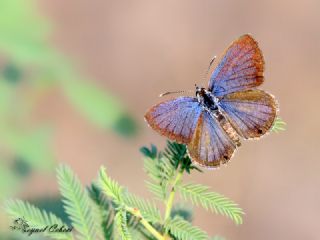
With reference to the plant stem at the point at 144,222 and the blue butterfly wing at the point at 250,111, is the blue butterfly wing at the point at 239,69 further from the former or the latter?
the plant stem at the point at 144,222

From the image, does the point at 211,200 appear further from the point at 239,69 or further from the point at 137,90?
the point at 137,90

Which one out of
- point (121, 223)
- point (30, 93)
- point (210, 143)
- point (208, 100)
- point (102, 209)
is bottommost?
point (121, 223)

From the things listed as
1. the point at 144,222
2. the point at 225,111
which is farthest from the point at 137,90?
the point at 144,222

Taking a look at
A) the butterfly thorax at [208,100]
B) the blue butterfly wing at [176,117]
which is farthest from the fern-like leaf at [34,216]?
the butterfly thorax at [208,100]

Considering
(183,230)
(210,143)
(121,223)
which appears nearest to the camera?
(121,223)

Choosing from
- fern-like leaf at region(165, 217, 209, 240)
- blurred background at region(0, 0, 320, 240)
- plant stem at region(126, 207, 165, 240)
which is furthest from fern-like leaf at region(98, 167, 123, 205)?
blurred background at region(0, 0, 320, 240)

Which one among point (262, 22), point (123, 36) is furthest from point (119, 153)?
point (262, 22)

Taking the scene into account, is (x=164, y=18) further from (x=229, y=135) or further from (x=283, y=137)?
(x=229, y=135)
